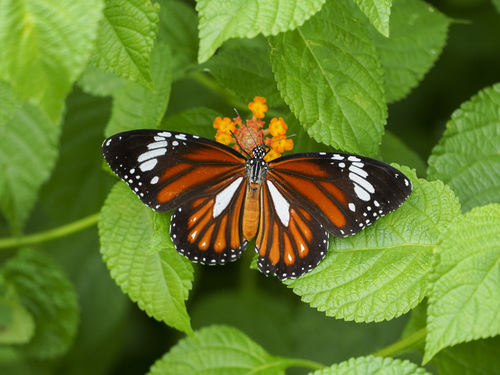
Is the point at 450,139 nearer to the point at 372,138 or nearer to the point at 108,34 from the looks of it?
the point at 372,138

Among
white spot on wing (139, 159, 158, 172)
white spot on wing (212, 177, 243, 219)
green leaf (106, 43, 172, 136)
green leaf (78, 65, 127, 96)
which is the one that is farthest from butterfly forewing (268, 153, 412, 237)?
green leaf (78, 65, 127, 96)

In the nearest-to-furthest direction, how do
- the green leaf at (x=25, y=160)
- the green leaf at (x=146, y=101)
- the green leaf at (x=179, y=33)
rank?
the green leaf at (x=146, y=101)
the green leaf at (x=179, y=33)
the green leaf at (x=25, y=160)

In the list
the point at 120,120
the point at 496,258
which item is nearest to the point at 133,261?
the point at 120,120

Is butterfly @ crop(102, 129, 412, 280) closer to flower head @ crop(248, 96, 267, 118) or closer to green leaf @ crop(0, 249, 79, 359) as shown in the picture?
flower head @ crop(248, 96, 267, 118)

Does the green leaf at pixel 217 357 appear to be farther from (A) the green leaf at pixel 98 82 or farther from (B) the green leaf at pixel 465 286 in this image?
(A) the green leaf at pixel 98 82

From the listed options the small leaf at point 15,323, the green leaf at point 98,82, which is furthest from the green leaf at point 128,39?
the small leaf at point 15,323

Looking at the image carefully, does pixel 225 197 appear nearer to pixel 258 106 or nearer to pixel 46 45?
pixel 258 106
